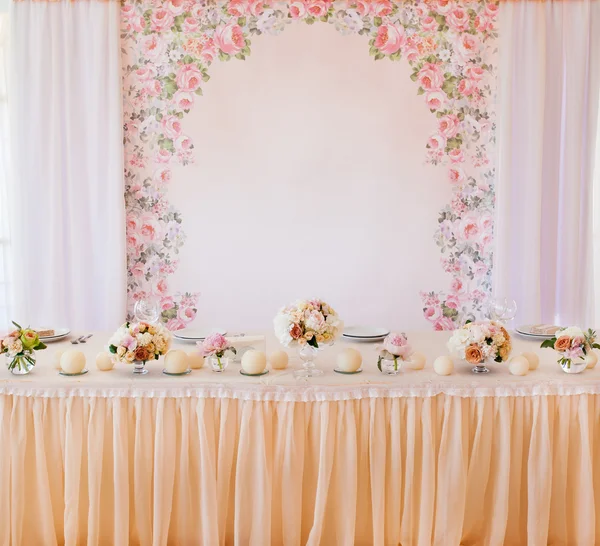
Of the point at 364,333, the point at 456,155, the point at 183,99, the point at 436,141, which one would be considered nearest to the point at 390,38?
the point at 436,141

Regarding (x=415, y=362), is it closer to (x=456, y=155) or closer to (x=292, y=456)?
(x=292, y=456)

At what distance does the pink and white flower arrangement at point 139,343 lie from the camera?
2146 millimetres

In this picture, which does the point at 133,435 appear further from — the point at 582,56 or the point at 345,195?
the point at 582,56

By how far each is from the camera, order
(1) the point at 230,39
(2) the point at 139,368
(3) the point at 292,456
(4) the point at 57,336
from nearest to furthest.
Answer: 1. (3) the point at 292,456
2. (2) the point at 139,368
3. (4) the point at 57,336
4. (1) the point at 230,39

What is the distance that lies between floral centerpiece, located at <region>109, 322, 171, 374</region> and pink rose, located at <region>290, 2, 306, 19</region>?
2.42 meters

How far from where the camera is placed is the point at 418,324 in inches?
160

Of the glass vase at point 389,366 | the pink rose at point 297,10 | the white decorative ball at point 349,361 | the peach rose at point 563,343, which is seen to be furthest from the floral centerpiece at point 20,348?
the pink rose at point 297,10

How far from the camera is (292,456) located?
2.14 meters

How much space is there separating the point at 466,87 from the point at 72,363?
2.90 meters

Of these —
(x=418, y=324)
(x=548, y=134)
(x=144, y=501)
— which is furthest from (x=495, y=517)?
(x=548, y=134)

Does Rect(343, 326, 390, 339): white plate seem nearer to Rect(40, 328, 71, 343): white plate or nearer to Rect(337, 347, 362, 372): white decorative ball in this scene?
Rect(337, 347, 362, 372): white decorative ball

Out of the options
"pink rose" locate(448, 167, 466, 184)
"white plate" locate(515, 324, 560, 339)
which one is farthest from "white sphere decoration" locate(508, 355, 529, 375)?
"pink rose" locate(448, 167, 466, 184)

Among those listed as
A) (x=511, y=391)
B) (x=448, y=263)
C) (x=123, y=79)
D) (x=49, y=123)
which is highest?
(x=123, y=79)

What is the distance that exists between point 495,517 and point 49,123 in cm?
323
